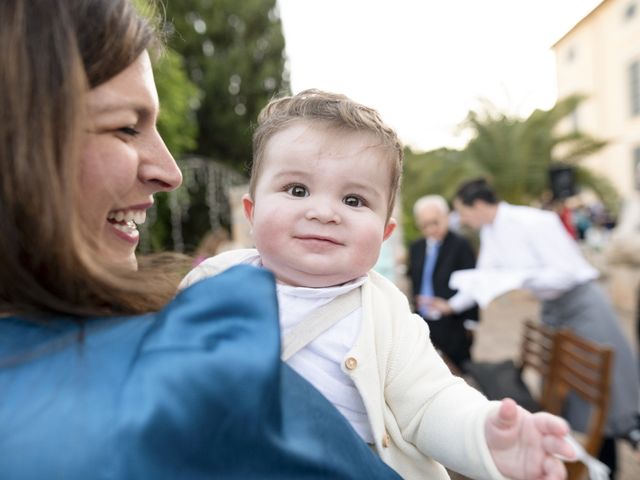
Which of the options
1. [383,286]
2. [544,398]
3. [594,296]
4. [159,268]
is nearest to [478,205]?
[594,296]

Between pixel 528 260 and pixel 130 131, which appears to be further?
Answer: pixel 528 260

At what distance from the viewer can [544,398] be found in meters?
3.23

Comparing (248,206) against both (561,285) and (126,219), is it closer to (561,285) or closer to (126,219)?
(126,219)

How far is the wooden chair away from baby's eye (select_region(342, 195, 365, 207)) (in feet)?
6.28

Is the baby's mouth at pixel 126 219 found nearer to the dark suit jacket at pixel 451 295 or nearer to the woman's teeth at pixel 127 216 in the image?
the woman's teeth at pixel 127 216

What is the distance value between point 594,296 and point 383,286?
2.94 metres

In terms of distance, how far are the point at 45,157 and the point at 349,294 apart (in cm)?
67

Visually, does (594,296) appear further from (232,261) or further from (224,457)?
(224,457)

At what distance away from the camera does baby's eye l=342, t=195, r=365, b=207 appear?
3.84ft

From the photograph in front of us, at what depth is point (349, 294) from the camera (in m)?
1.19

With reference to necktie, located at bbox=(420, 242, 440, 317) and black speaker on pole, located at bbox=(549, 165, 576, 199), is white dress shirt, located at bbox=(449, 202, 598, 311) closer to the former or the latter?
necktie, located at bbox=(420, 242, 440, 317)

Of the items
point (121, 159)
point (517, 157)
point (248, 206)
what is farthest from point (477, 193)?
point (517, 157)

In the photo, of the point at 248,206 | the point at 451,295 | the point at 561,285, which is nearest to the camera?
the point at 248,206

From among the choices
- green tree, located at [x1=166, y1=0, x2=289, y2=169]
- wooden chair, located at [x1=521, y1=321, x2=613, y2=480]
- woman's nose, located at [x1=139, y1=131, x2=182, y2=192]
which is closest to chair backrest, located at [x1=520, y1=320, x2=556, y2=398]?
wooden chair, located at [x1=521, y1=321, x2=613, y2=480]
